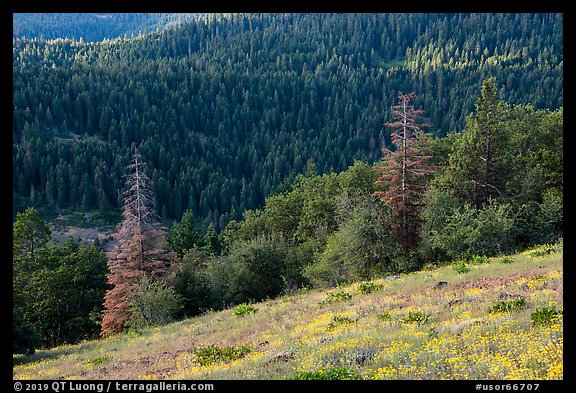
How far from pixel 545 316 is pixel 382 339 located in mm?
4284

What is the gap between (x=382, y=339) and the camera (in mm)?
11641

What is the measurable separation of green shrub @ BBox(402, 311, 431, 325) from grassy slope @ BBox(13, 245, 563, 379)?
16cm

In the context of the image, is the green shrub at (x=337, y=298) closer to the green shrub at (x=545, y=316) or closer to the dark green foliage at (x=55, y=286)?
the green shrub at (x=545, y=316)

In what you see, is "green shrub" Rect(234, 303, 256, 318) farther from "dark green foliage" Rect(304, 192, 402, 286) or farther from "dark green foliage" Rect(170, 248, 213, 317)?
"dark green foliage" Rect(170, 248, 213, 317)

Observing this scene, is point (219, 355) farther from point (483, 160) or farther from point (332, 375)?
point (483, 160)

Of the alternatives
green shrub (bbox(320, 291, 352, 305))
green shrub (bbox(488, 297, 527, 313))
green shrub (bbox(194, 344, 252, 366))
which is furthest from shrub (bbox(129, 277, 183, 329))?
green shrub (bbox(488, 297, 527, 313))

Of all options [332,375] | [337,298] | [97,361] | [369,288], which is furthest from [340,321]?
[97,361]

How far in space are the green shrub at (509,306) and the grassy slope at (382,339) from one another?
26 centimetres

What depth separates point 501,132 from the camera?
38.0 meters

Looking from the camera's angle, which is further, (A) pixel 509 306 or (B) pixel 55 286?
(B) pixel 55 286

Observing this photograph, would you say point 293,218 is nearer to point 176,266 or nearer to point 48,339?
point 176,266
